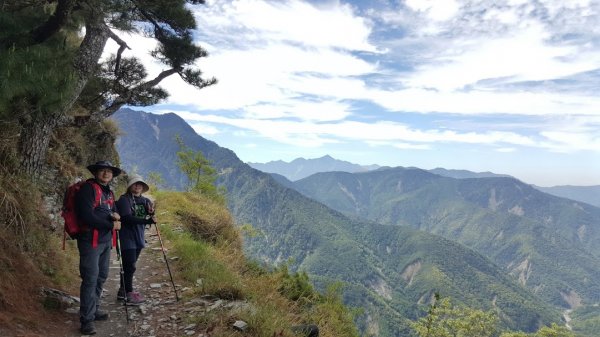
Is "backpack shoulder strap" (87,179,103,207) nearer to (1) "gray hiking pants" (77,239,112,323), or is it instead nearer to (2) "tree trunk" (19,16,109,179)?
(1) "gray hiking pants" (77,239,112,323)

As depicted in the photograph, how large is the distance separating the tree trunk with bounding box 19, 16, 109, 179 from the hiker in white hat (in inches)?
82.1

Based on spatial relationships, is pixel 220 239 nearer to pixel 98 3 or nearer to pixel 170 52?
pixel 170 52

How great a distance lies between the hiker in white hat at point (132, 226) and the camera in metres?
7.88

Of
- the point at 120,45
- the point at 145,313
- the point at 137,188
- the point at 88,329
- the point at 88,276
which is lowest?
the point at 145,313

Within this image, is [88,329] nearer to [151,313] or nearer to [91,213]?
[151,313]

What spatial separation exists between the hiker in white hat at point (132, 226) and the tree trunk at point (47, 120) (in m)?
2.09

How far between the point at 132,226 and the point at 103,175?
5.93ft

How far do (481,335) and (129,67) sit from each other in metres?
39.0

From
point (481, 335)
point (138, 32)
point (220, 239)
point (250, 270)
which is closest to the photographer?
point (138, 32)

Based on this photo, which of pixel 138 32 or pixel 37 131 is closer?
pixel 37 131

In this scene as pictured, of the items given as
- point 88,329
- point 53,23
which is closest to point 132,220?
point 88,329

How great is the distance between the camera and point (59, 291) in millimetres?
7371

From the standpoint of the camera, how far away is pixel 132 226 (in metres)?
8.09

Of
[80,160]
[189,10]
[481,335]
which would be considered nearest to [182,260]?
[80,160]
